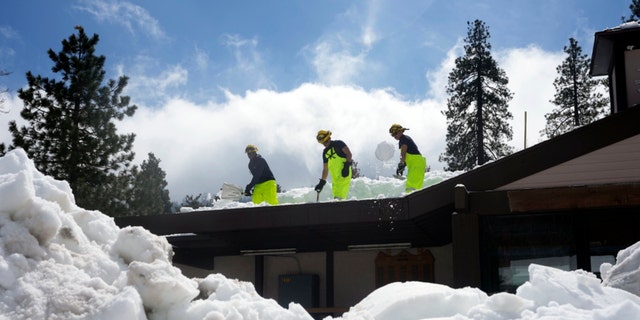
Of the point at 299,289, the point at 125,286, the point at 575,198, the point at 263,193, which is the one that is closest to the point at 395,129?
the point at 263,193

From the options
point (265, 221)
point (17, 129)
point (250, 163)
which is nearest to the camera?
point (265, 221)

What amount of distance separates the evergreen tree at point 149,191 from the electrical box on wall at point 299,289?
1824 cm

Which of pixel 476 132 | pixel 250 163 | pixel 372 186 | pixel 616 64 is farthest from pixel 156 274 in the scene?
pixel 476 132

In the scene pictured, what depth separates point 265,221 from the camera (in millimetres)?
10617

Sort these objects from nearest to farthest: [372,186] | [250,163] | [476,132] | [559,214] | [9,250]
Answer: [9,250] < [559,214] < [250,163] < [372,186] < [476,132]

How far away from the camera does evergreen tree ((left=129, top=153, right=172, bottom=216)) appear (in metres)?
29.8

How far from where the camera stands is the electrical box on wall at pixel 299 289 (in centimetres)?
1247

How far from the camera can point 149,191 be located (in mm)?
36750

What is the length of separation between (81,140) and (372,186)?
1401cm

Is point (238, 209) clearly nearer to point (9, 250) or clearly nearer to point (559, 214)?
point (559, 214)

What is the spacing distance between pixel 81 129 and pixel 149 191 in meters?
8.60

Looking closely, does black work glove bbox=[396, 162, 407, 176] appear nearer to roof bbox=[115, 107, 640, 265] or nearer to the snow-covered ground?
roof bbox=[115, 107, 640, 265]

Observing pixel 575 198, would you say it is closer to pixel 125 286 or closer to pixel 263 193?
pixel 263 193

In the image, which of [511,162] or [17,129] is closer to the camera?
[511,162]
